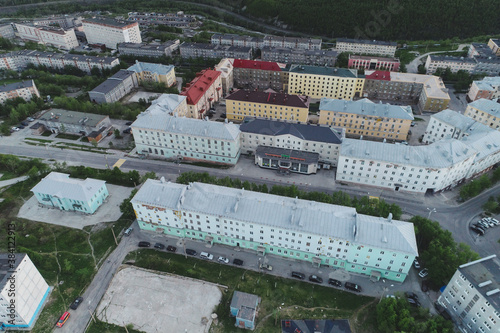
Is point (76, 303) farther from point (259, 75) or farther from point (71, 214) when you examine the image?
point (259, 75)

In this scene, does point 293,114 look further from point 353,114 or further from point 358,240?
point 358,240

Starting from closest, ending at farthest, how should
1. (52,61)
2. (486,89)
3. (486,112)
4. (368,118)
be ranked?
(486,112), (368,118), (486,89), (52,61)

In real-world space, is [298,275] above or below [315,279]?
above

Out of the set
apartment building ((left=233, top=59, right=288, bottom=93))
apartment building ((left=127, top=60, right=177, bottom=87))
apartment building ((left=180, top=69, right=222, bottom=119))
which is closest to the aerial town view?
apartment building ((left=180, top=69, right=222, bottom=119))

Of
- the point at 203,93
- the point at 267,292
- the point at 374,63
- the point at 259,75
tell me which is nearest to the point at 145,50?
the point at 259,75

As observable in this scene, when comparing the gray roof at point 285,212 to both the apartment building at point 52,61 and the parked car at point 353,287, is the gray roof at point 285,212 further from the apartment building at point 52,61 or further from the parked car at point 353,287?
the apartment building at point 52,61

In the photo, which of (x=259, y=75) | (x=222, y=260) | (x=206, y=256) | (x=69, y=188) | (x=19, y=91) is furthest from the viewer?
(x=259, y=75)
